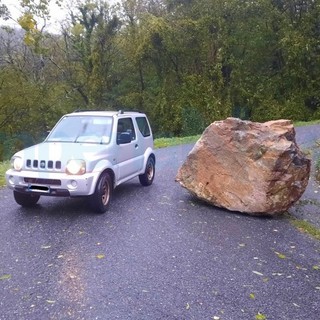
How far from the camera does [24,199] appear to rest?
7441 mm

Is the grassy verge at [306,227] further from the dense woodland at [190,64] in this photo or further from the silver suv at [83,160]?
the dense woodland at [190,64]

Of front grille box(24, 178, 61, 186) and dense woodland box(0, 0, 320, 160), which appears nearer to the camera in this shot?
front grille box(24, 178, 61, 186)

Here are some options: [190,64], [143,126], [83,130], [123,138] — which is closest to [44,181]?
[83,130]

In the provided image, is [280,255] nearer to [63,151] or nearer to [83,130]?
[63,151]

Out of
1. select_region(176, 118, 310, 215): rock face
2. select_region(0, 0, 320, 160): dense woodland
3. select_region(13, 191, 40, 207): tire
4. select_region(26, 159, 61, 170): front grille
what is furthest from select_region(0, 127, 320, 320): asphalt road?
select_region(0, 0, 320, 160): dense woodland

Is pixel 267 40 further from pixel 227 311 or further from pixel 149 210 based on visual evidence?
pixel 227 311

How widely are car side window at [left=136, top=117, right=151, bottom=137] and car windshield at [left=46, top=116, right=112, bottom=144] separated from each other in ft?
4.13

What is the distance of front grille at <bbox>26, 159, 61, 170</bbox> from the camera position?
6699 millimetres

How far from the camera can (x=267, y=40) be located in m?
30.0

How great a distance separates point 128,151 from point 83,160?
5.63ft

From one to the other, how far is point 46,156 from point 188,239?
2605mm

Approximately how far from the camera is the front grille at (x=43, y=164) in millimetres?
6699

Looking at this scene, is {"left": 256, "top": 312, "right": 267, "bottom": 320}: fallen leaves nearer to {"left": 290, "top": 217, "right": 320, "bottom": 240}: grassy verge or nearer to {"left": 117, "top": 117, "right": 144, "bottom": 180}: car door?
{"left": 290, "top": 217, "right": 320, "bottom": 240}: grassy verge

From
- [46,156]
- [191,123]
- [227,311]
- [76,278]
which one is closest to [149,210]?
[46,156]
